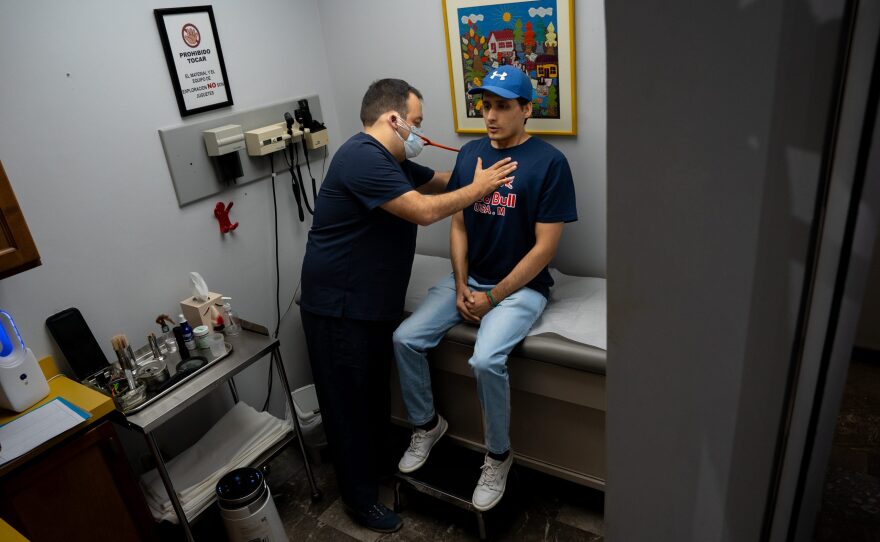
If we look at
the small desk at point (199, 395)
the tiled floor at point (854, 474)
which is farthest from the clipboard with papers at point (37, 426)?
the tiled floor at point (854, 474)

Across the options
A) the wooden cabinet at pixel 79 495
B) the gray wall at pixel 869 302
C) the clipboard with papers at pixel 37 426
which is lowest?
the wooden cabinet at pixel 79 495

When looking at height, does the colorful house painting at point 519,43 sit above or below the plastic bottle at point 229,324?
above

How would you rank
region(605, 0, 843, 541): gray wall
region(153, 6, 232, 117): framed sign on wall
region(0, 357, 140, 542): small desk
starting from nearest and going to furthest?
region(605, 0, 843, 541): gray wall
region(0, 357, 140, 542): small desk
region(153, 6, 232, 117): framed sign on wall

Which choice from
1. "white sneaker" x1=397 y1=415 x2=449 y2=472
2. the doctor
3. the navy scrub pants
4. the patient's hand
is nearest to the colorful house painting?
the doctor

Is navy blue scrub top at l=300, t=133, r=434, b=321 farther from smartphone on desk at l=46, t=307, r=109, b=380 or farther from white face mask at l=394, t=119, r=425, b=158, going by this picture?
smartphone on desk at l=46, t=307, r=109, b=380

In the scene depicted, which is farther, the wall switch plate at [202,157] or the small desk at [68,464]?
the wall switch plate at [202,157]

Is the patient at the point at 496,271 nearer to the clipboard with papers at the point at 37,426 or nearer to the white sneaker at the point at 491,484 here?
the white sneaker at the point at 491,484

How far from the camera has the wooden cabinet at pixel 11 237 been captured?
155cm

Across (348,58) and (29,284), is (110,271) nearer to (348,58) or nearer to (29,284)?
(29,284)

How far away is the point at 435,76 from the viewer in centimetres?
243

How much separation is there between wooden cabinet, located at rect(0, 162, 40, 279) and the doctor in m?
0.80

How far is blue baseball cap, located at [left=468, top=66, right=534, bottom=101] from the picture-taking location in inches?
76.5

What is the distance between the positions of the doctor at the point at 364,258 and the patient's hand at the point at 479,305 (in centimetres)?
24

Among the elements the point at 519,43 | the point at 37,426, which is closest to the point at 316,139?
the point at 519,43
